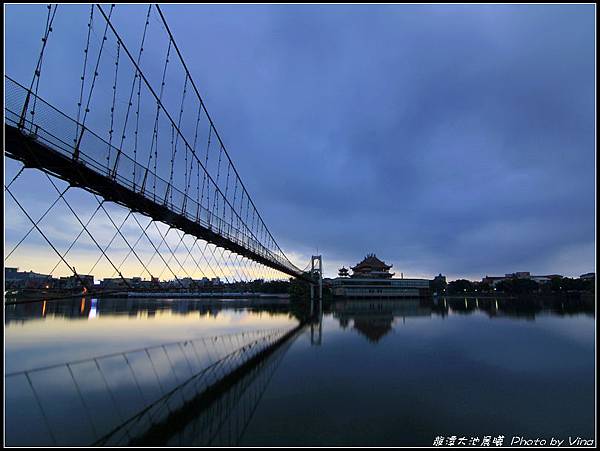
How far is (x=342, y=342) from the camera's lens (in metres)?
20.9

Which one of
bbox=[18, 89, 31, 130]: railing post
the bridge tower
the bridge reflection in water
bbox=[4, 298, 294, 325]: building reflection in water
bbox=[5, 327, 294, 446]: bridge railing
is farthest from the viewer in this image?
the bridge tower

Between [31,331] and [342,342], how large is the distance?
2271 cm

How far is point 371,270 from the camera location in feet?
271

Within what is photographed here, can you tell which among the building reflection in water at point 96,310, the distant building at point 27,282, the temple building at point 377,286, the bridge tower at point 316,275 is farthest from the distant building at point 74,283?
the temple building at point 377,286

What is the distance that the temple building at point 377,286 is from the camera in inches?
2859

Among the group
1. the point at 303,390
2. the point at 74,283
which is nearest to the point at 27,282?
the point at 74,283

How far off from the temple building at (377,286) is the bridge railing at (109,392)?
5565 cm

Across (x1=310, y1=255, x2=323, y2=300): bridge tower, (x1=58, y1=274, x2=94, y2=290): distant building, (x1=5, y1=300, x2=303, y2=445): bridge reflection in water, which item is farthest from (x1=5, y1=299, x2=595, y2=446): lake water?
(x1=310, y1=255, x2=323, y2=300): bridge tower

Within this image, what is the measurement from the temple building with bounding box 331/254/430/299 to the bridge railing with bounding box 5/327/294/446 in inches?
2191

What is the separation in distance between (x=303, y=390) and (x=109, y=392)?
6.54m

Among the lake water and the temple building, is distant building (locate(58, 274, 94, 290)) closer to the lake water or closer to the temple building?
the lake water

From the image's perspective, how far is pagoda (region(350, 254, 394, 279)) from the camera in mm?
79706

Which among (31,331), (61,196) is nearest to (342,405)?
(61,196)

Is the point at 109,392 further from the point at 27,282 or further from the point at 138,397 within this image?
the point at 27,282
